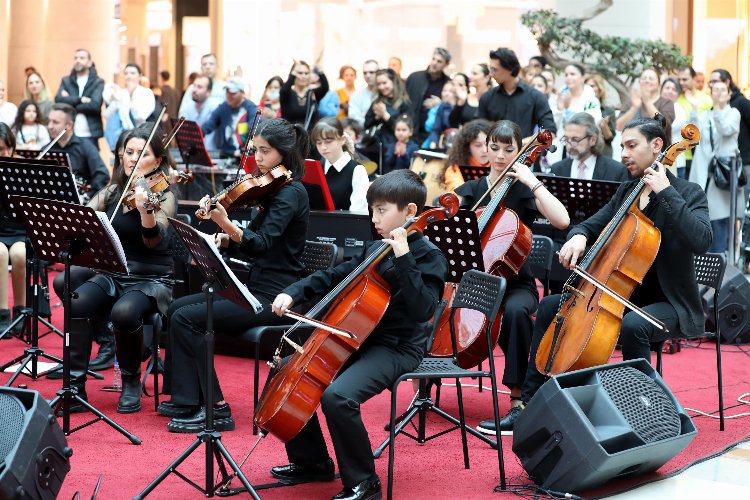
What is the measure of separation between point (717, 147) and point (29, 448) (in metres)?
7.05

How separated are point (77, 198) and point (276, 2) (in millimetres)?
12551

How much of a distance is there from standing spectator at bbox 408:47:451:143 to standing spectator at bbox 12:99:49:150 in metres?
3.46

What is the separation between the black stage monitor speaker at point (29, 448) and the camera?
3.14m

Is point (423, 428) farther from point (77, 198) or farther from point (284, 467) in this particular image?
point (77, 198)

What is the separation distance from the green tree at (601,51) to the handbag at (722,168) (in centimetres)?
290

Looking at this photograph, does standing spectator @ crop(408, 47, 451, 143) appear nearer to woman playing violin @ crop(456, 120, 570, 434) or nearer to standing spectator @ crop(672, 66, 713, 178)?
standing spectator @ crop(672, 66, 713, 178)

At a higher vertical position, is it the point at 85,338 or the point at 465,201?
the point at 465,201

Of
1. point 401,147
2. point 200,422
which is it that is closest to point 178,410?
point 200,422

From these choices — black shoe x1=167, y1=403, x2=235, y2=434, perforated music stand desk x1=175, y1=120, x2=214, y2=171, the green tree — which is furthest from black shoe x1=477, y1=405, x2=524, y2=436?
the green tree

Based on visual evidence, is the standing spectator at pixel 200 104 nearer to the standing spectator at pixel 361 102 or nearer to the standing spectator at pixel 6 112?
the standing spectator at pixel 361 102

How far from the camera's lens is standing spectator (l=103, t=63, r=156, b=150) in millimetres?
A: 11000

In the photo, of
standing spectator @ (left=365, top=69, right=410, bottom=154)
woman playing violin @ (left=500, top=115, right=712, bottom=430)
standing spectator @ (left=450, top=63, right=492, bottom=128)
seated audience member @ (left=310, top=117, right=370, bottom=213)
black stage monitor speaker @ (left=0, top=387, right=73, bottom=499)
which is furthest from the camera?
standing spectator @ (left=365, top=69, right=410, bottom=154)

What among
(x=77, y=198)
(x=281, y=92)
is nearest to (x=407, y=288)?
(x=77, y=198)

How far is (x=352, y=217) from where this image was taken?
6.15 metres
